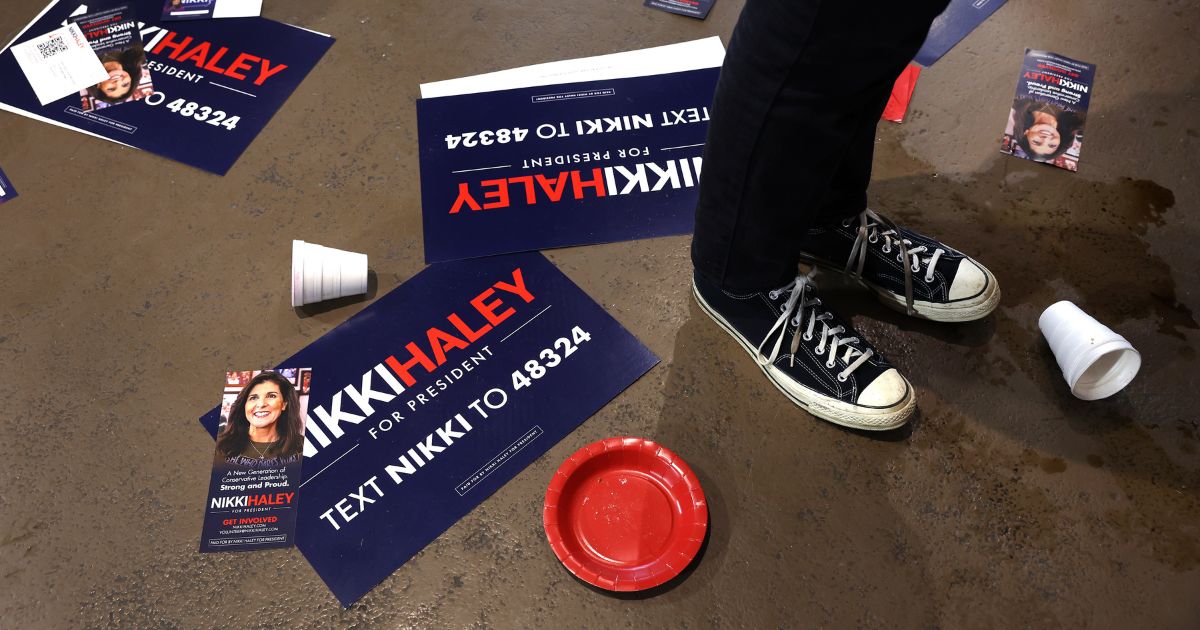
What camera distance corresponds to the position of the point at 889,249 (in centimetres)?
127

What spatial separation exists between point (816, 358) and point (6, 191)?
1513 mm

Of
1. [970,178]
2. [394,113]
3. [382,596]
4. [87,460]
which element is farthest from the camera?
[394,113]

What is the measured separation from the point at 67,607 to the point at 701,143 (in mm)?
1241

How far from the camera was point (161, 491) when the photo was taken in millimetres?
1181

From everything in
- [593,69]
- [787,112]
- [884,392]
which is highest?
[787,112]

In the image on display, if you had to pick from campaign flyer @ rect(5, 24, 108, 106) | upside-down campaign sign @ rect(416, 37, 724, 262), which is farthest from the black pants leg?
campaign flyer @ rect(5, 24, 108, 106)

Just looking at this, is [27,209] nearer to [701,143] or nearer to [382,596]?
[382,596]

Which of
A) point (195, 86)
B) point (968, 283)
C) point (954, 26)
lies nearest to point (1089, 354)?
point (968, 283)

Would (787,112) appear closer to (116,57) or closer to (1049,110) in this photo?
(1049,110)

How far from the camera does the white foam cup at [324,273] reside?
1.32 metres

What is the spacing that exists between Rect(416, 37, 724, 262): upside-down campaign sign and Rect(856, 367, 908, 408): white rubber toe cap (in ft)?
1.41

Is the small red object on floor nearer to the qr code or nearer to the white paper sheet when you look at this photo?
the white paper sheet

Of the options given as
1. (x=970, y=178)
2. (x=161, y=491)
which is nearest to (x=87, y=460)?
(x=161, y=491)

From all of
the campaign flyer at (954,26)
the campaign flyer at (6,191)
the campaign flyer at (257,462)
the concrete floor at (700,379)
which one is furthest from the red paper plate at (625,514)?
the campaign flyer at (6,191)
